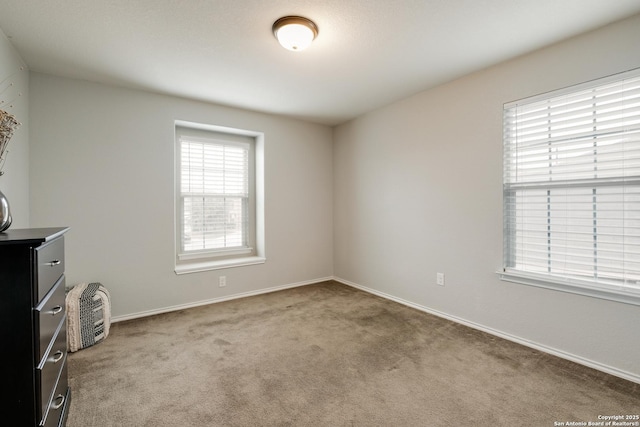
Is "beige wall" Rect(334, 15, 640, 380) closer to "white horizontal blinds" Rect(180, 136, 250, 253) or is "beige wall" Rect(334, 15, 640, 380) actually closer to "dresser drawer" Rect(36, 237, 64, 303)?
"white horizontal blinds" Rect(180, 136, 250, 253)

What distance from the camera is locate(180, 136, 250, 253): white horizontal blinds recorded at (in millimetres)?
3852

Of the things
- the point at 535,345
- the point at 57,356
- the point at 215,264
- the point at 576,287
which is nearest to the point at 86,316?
the point at 57,356

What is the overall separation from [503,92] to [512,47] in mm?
381

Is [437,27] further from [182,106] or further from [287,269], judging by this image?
[287,269]

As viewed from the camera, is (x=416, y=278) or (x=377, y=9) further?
(x=416, y=278)

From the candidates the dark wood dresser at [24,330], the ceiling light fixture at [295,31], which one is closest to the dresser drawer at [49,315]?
the dark wood dresser at [24,330]

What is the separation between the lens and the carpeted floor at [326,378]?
172 centimetres

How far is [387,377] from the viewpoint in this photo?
6.87ft

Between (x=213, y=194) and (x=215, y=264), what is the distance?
0.95m

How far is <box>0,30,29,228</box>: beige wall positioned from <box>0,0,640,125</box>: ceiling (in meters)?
0.13

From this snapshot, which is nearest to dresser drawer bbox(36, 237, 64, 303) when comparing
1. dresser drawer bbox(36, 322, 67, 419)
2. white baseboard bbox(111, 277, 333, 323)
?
dresser drawer bbox(36, 322, 67, 419)

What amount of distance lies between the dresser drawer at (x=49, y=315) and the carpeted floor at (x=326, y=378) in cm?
64

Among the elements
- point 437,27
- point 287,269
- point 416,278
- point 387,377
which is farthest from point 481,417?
point 287,269

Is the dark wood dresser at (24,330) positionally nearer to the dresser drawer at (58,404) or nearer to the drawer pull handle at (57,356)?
the dresser drawer at (58,404)
